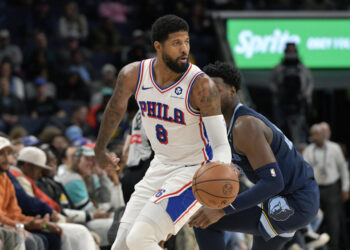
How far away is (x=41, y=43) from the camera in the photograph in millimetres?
12414

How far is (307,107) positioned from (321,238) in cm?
312

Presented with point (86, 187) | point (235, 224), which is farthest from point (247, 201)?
point (86, 187)

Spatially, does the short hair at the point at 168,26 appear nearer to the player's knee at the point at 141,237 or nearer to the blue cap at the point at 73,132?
the player's knee at the point at 141,237

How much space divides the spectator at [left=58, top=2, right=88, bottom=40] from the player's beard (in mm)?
8758

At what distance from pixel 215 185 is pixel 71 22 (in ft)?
31.1

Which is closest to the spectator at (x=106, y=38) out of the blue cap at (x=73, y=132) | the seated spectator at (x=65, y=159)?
the blue cap at (x=73, y=132)

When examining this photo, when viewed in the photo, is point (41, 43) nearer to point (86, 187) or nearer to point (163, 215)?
point (86, 187)

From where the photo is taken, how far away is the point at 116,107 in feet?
17.3

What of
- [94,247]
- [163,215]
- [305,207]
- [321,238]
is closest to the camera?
[163,215]

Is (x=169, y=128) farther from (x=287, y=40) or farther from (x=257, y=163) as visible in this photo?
(x=287, y=40)

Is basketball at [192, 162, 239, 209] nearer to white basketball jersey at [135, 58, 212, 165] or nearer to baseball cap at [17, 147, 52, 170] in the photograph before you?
white basketball jersey at [135, 58, 212, 165]

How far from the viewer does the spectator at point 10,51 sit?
1238 cm

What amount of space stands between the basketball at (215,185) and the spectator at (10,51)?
807 centimetres

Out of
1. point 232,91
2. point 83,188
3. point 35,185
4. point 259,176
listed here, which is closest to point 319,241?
point 83,188
